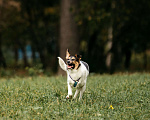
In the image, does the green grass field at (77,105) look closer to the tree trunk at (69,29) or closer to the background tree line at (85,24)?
the background tree line at (85,24)

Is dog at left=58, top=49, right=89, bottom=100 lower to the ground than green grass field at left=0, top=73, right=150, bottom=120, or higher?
higher

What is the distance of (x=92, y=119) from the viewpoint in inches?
208

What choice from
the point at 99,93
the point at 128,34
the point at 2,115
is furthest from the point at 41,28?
the point at 2,115

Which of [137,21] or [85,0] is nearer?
[85,0]

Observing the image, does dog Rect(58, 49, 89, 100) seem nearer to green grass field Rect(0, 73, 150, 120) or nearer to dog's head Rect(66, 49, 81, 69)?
dog's head Rect(66, 49, 81, 69)

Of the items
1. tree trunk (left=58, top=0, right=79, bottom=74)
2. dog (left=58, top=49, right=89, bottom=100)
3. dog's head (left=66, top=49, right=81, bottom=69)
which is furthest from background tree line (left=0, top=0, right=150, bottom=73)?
dog's head (left=66, top=49, right=81, bottom=69)

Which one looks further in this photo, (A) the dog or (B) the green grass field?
(A) the dog

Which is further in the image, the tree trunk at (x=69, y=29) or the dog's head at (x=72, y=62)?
the tree trunk at (x=69, y=29)

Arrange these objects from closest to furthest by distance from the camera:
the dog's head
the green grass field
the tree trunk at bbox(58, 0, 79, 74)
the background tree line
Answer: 1. the green grass field
2. the dog's head
3. the tree trunk at bbox(58, 0, 79, 74)
4. the background tree line

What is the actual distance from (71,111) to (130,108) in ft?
4.40

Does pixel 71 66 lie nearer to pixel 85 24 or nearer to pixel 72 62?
pixel 72 62

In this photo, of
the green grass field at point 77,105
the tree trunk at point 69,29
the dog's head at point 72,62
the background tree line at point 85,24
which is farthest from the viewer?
the background tree line at point 85,24

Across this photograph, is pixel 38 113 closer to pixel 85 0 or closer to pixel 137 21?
pixel 85 0

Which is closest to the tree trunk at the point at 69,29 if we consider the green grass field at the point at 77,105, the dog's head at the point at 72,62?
the green grass field at the point at 77,105
